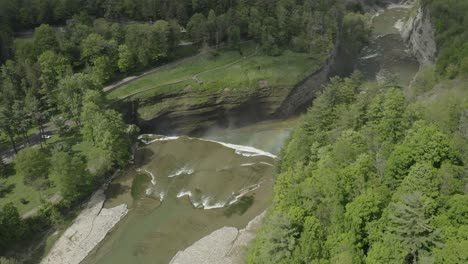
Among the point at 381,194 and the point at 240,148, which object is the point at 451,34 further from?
the point at 381,194

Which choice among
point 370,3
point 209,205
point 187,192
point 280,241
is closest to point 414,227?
point 280,241

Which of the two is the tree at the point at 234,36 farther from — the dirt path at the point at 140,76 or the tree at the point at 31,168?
the tree at the point at 31,168

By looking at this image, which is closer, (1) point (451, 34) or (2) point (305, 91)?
(1) point (451, 34)

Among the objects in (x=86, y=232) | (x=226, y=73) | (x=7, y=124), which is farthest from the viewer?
(x=226, y=73)

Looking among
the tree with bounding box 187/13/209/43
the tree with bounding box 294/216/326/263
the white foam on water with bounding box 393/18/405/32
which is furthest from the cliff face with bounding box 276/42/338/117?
the tree with bounding box 294/216/326/263

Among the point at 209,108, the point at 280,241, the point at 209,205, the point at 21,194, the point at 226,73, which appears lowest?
the point at 209,205

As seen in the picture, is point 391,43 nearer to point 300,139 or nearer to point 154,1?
point 154,1

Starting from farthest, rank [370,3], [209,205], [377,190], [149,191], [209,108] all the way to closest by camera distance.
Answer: [370,3]
[209,108]
[149,191]
[209,205]
[377,190]
